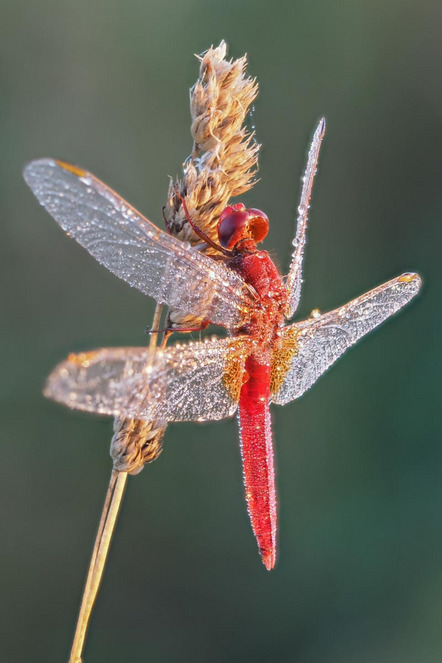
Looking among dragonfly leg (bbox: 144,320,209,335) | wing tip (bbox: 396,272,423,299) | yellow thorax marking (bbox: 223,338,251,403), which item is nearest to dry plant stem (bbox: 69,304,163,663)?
dragonfly leg (bbox: 144,320,209,335)

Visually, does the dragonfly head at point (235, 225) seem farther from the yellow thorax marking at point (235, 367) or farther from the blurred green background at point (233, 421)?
the blurred green background at point (233, 421)

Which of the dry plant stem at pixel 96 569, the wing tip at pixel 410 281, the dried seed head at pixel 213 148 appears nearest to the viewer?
the dry plant stem at pixel 96 569

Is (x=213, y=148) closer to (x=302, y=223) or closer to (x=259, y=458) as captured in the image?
(x=302, y=223)

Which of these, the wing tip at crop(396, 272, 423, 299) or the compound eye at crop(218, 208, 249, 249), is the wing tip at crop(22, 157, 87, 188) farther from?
the wing tip at crop(396, 272, 423, 299)

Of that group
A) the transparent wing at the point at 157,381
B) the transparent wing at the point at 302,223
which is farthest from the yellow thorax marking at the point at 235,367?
the transparent wing at the point at 302,223

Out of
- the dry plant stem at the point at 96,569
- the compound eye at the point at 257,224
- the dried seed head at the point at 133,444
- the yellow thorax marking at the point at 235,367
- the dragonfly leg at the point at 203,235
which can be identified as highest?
the compound eye at the point at 257,224
